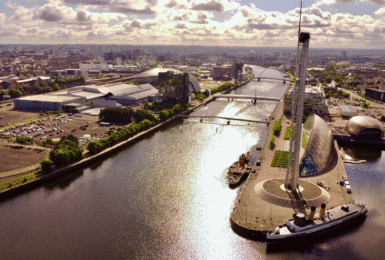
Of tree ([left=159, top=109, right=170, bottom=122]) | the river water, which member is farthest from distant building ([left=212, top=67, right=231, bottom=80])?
the river water

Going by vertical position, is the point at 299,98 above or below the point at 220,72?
above

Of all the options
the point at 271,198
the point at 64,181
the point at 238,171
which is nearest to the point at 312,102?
the point at 238,171

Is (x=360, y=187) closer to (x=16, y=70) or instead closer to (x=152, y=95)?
(x=152, y=95)

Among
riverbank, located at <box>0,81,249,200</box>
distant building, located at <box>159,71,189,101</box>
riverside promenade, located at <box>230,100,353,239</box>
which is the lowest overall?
riverbank, located at <box>0,81,249,200</box>

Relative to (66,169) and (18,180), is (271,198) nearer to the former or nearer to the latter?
(66,169)

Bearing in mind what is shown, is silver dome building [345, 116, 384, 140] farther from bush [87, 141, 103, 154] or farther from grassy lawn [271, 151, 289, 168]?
bush [87, 141, 103, 154]
